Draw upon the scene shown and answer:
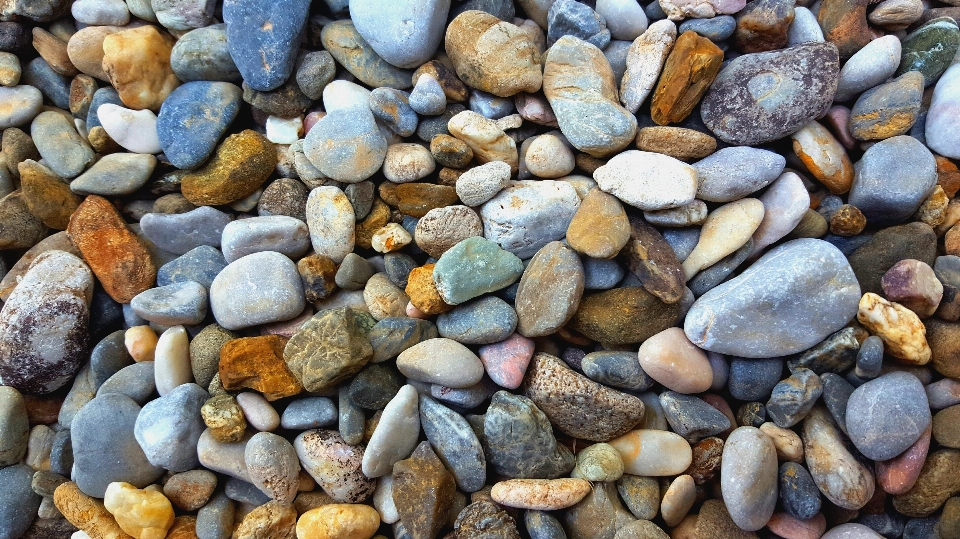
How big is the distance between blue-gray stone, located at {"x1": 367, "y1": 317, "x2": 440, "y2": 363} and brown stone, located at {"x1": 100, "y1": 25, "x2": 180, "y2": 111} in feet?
2.98

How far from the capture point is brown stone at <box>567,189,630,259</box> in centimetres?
126

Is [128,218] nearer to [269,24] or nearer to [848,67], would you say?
[269,24]

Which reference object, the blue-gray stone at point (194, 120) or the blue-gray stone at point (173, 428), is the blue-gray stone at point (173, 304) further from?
the blue-gray stone at point (194, 120)

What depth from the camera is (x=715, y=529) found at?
1223 millimetres

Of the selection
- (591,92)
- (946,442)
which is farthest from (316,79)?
(946,442)

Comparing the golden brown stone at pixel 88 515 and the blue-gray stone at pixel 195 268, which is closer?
the golden brown stone at pixel 88 515

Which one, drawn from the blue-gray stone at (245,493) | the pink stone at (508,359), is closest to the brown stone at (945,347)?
the pink stone at (508,359)

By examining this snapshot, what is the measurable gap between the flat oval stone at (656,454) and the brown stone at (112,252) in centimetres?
126

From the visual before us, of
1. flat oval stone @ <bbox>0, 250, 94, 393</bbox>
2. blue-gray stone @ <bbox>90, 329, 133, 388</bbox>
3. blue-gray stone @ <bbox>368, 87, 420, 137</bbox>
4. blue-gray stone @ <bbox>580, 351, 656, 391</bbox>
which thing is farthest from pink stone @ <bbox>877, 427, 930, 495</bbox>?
flat oval stone @ <bbox>0, 250, 94, 393</bbox>

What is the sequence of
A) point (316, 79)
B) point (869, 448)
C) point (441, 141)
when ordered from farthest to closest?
point (316, 79), point (441, 141), point (869, 448)

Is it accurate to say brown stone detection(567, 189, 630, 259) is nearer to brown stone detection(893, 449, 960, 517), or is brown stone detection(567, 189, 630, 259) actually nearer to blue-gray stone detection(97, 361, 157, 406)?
brown stone detection(893, 449, 960, 517)

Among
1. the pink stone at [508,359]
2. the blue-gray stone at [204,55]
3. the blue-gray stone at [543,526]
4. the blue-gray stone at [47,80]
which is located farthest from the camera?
the blue-gray stone at [47,80]

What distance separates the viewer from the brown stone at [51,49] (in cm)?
158

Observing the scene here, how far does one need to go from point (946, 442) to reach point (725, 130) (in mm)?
834
